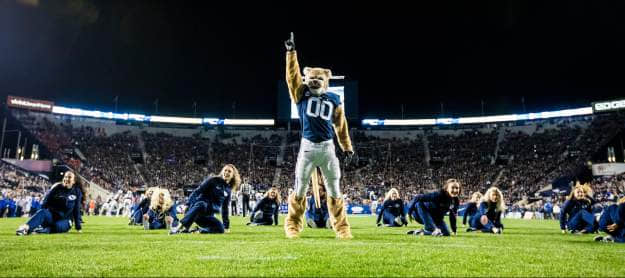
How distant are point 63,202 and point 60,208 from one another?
17cm

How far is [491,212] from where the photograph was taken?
1265 centimetres

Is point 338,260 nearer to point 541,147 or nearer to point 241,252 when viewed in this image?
point 241,252

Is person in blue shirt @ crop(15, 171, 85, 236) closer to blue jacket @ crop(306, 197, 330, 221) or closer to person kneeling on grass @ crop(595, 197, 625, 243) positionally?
blue jacket @ crop(306, 197, 330, 221)

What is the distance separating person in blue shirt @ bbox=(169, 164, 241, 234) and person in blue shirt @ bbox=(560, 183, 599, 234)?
31.9 ft

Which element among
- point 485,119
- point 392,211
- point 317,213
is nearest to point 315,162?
point 317,213

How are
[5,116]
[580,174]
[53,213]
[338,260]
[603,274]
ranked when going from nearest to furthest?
1. [603,274]
2. [338,260]
3. [53,213]
4. [580,174]
5. [5,116]

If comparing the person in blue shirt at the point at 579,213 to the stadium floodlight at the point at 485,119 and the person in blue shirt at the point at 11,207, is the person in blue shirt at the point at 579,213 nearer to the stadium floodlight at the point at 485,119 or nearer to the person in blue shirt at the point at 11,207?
the person in blue shirt at the point at 11,207

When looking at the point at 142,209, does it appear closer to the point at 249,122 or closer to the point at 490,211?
the point at 490,211

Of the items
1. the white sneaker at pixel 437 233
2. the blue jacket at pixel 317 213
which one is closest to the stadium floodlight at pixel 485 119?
the blue jacket at pixel 317 213

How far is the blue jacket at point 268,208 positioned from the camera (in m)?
15.8

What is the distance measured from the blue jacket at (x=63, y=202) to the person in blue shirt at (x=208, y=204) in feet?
8.22

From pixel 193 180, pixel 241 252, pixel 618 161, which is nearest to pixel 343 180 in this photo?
pixel 193 180

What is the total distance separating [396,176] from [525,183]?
13188 millimetres

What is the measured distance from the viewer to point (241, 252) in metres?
5.62
